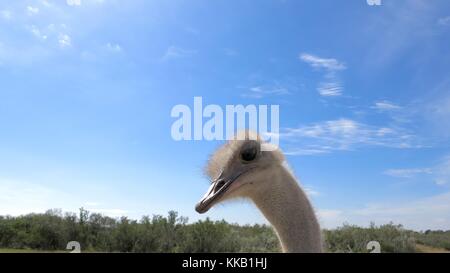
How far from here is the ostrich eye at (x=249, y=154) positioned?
3.26m

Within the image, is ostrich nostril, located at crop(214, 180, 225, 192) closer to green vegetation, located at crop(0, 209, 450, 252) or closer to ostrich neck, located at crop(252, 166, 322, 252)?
ostrich neck, located at crop(252, 166, 322, 252)

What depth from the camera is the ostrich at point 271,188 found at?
3.23m

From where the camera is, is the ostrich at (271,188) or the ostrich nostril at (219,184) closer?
the ostrich nostril at (219,184)

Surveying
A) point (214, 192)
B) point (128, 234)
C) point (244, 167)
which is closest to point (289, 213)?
point (244, 167)

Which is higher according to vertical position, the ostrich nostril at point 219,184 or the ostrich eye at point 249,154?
the ostrich eye at point 249,154

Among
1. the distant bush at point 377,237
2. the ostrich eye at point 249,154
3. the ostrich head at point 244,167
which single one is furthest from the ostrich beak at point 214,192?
the distant bush at point 377,237

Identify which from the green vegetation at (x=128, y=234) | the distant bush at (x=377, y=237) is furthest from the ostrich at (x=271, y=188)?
the green vegetation at (x=128, y=234)

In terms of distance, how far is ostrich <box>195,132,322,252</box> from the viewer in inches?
127

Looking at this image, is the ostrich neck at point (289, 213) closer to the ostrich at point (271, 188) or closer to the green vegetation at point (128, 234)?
the ostrich at point (271, 188)

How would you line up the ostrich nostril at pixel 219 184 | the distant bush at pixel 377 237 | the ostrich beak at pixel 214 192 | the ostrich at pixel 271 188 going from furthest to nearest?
the distant bush at pixel 377 237
the ostrich at pixel 271 188
the ostrich nostril at pixel 219 184
the ostrich beak at pixel 214 192

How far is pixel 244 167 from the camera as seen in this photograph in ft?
10.7

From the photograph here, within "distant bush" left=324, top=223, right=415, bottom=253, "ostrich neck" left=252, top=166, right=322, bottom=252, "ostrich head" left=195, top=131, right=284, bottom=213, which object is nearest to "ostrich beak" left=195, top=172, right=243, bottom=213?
"ostrich head" left=195, top=131, right=284, bottom=213

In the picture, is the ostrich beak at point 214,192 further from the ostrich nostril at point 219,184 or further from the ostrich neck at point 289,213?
the ostrich neck at point 289,213

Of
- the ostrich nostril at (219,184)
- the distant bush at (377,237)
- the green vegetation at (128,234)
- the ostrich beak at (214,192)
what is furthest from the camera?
the green vegetation at (128,234)
